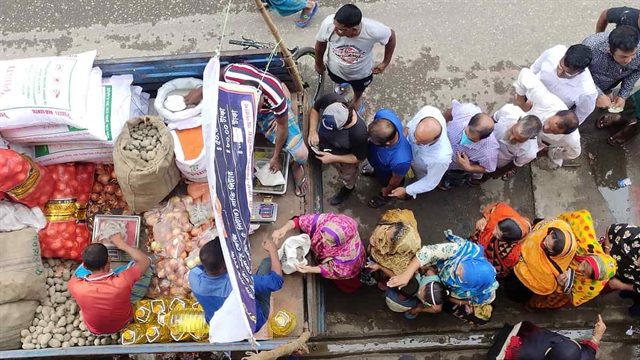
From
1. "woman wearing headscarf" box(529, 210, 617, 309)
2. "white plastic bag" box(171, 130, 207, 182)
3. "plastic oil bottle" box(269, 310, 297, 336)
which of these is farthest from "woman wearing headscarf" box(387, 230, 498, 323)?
"white plastic bag" box(171, 130, 207, 182)

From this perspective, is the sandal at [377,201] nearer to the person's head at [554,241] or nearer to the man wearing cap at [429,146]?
the man wearing cap at [429,146]

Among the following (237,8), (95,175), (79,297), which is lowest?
(79,297)

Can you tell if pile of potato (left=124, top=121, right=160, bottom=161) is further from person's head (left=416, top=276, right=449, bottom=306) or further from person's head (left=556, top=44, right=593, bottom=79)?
person's head (left=556, top=44, right=593, bottom=79)

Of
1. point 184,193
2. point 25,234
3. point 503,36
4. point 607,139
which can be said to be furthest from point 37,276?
point 607,139

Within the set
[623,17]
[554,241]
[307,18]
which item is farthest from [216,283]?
[623,17]

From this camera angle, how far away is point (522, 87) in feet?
13.7

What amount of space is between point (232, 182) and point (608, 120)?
3.86 m

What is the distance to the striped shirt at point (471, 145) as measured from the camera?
13.1ft

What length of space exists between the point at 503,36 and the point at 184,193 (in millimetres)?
3572

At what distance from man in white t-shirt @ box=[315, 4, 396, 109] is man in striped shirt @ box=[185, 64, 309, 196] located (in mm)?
475

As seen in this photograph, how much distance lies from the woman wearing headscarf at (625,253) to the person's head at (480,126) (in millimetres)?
1311

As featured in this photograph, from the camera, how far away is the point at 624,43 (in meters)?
3.86

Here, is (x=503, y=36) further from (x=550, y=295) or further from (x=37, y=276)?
(x=37, y=276)

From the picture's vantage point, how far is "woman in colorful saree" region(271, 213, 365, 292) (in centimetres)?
369
